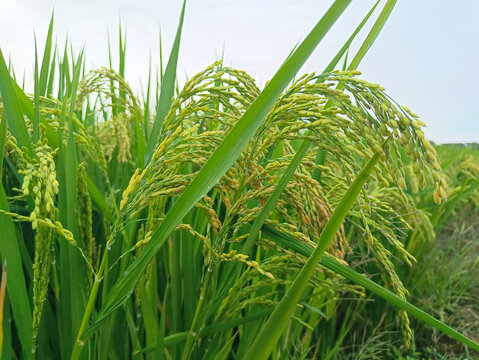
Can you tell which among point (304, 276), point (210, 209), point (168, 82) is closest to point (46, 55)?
point (168, 82)

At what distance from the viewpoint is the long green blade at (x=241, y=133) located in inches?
28.3

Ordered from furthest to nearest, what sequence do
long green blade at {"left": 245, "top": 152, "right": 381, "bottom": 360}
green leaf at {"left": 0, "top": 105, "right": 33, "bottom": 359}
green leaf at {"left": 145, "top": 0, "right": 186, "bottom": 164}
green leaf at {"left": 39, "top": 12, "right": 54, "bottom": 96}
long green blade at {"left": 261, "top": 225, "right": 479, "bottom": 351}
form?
green leaf at {"left": 39, "top": 12, "right": 54, "bottom": 96} → green leaf at {"left": 145, "top": 0, "right": 186, "bottom": 164} → green leaf at {"left": 0, "top": 105, "right": 33, "bottom": 359} → long green blade at {"left": 261, "top": 225, "right": 479, "bottom": 351} → long green blade at {"left": 245, "top": 152, "right": 381, "bottom": 360}

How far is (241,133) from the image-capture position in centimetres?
72

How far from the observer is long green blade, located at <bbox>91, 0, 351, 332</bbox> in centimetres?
72

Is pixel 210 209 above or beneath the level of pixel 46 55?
beneath

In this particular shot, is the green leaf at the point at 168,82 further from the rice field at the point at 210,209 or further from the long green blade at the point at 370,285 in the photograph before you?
the long green blade at the point at 370,285

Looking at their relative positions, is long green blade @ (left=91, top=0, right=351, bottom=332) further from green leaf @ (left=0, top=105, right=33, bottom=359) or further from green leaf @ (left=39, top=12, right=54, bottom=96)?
green leaf @ (left=39, top=12, right=54, bottom=96)

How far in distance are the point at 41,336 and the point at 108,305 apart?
0.46 m

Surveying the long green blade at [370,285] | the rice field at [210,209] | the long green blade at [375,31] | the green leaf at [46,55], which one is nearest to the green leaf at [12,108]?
the rice field at [210,209]

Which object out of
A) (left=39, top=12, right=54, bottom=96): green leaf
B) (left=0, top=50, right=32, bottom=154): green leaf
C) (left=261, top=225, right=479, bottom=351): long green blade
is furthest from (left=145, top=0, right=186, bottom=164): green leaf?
(left=261, top=225, right=479, bottom=351): long green blade

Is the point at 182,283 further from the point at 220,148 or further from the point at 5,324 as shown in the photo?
the point at 220,148

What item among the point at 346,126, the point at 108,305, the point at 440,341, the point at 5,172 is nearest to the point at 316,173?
the point at 346,126

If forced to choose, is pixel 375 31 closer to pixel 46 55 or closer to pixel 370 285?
pixel 370 285

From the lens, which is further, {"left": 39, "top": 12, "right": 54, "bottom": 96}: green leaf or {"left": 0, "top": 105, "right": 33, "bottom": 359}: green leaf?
{"left": 39, "top": 12, "right": 54, "bottom": 96}: green leaf
